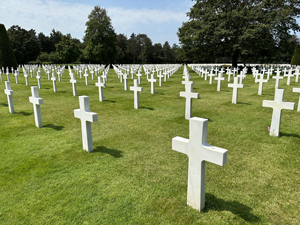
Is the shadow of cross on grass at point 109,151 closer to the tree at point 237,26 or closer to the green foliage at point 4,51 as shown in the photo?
the tree at point 237,26

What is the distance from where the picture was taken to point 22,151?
3.99m

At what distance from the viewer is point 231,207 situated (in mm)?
2436

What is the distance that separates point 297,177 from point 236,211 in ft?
4.54

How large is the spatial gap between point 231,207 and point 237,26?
26.0 meters

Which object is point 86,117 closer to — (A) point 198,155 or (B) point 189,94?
(A) point 198,155

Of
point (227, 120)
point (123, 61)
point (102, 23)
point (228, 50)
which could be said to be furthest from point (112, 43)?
point (227, 120)

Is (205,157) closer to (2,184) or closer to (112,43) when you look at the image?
(2,184)

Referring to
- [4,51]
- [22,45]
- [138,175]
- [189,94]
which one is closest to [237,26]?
[189,94]

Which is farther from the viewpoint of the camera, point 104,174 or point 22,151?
point 22,151

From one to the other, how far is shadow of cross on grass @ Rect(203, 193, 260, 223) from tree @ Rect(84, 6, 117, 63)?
44.5 m

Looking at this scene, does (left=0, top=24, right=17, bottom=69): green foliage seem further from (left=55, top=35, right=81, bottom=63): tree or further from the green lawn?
the green lawn

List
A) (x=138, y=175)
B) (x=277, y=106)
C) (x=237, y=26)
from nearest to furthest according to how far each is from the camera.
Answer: (x=138, y=175), (x=277, y=106), (x=237, y=26)

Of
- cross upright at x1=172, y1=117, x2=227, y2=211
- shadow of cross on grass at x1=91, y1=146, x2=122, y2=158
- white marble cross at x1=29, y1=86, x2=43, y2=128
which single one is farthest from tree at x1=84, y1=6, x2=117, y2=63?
cross upright at x1=172, y1=117, x2=227, y2=211

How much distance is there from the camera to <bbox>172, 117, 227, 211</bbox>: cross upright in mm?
2014
